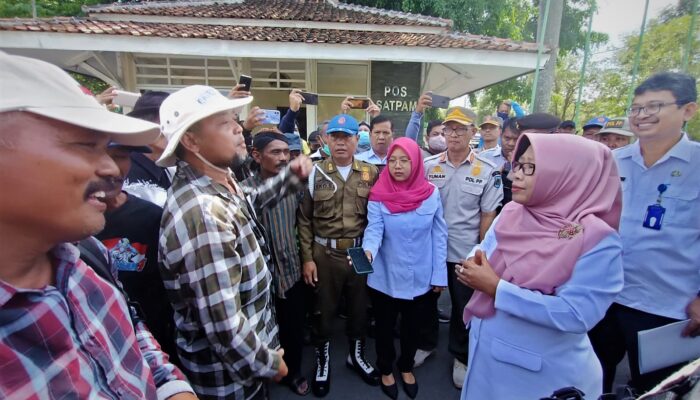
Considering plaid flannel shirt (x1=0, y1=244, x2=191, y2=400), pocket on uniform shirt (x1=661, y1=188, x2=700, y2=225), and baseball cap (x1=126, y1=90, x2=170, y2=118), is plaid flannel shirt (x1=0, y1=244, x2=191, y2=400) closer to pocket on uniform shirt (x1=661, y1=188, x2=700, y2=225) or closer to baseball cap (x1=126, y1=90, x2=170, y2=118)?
baseball cap (x1=126, y1=90, x2=170, y2=118)

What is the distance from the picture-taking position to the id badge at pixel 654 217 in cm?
191

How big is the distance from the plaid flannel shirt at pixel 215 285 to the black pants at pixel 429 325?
4.88 feet

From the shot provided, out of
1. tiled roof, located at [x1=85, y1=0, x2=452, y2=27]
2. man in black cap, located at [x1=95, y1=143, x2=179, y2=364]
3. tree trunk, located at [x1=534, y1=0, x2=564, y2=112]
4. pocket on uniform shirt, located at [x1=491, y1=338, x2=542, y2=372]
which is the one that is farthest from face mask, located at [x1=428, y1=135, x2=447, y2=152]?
tree trunk, located at [x1=534, y1=0, x2=564, y2=112]

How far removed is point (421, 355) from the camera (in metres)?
2.89

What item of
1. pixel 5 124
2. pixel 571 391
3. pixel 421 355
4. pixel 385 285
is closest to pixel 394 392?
pixel 421 355

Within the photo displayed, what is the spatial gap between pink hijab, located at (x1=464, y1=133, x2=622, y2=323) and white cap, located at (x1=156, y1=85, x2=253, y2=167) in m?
1.36

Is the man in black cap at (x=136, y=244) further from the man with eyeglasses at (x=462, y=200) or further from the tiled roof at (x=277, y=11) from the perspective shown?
the tiled roof at (x=277, y=11)

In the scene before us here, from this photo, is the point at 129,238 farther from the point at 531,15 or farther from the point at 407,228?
the point at 531,15

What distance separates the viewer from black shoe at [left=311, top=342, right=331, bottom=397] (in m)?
2.56

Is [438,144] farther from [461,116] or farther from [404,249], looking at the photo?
[404,249]

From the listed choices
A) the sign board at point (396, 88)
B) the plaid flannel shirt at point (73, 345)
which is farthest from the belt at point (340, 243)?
the sign board at point (396, 88)

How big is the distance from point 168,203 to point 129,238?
26cm

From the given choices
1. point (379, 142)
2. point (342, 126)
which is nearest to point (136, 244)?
point (342, 126)

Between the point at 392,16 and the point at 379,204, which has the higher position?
the point at 392,16
